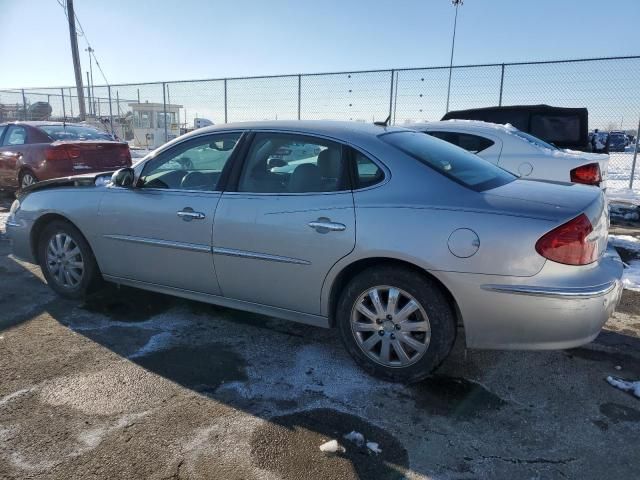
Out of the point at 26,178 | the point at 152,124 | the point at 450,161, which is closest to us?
the point at 450,161

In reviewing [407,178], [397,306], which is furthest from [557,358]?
[407,178]

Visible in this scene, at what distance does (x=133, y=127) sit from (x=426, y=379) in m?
22.1

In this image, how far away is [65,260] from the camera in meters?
4.31

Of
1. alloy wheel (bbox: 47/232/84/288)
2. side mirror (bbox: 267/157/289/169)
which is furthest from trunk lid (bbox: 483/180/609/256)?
alloy wheel (bbox: 47/232/84/288)

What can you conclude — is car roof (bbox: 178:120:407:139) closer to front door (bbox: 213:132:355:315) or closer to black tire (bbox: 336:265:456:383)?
front door (bbox: 213:132:355:315)

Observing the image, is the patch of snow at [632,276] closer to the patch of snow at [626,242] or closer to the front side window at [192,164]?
the patch of snow at [626,242]

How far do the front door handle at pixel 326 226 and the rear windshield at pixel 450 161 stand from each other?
623 millimetres

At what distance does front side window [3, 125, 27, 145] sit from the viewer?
904cm

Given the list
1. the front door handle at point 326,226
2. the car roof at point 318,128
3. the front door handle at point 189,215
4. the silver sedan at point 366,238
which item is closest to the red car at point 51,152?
the silver sedan at point 366,238

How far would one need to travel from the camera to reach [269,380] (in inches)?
121

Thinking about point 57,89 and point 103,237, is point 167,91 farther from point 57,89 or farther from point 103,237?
point 103,237

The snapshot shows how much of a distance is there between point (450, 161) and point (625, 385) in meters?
1.74

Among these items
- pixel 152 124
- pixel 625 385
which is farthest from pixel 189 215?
pixel 152 124

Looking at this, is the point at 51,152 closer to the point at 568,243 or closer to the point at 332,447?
the point at 332,447
